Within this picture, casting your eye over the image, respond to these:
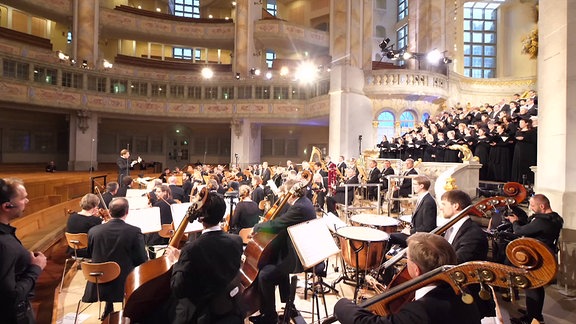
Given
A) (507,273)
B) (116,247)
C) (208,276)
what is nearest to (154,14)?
(116,247)

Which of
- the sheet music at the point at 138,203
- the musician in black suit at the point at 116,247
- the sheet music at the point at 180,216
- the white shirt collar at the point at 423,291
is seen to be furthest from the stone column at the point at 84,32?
the white shirt collar at the point at 423,291

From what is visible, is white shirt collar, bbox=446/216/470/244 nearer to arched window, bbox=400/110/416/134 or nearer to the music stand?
the music stand

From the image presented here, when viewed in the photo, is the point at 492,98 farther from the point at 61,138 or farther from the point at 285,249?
the point at 61,138

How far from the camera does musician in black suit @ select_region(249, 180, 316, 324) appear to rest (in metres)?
3.58

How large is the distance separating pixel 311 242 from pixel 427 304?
5.55ft

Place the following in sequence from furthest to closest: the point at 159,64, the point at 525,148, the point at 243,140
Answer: the point at 159,64
the point at 243,140
the point at 525,148

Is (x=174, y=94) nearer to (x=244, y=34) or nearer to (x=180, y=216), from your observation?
(x=244, y=34)

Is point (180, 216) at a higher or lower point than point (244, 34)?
lower

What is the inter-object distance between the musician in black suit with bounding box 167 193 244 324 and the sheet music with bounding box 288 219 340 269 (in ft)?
2.43

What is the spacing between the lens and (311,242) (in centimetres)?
324

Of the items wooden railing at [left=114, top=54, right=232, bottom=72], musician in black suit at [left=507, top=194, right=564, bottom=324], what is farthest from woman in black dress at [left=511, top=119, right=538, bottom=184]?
wooden railing at [left=114, top=54, right=232, bottom=72]

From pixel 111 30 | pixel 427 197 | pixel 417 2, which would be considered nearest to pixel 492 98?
pixel 417 2

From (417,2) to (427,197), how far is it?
19.9m

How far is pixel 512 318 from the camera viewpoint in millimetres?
3840
